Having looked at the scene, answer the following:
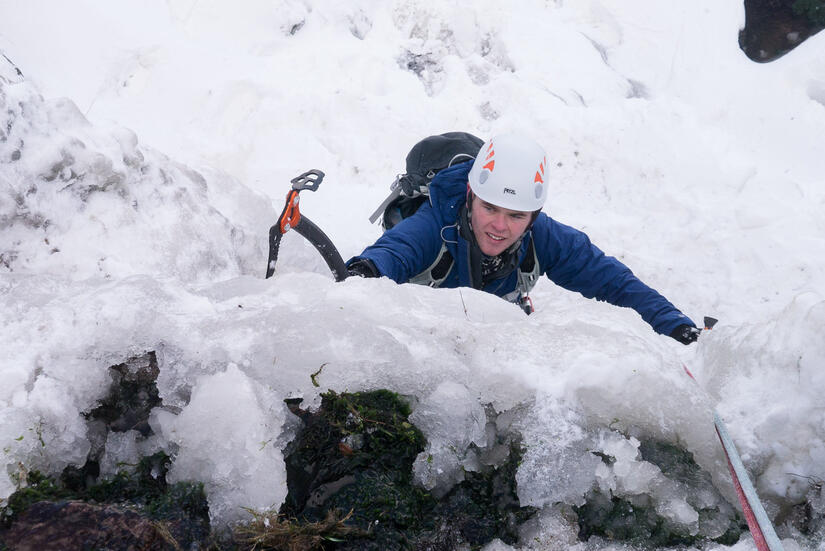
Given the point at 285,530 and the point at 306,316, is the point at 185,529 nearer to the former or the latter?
the point at 285,530

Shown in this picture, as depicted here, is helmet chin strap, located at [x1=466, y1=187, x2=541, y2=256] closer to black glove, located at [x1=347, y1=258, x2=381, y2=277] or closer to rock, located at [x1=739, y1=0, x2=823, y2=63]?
black glove, located at [x1=347, y1=258, x2=381, y2=277]

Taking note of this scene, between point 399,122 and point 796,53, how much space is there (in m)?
7.08

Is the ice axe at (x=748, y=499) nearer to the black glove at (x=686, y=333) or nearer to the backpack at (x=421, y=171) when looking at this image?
the black glove at (x=686, y=333)

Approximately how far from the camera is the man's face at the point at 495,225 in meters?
3.49

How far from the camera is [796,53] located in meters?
9.71

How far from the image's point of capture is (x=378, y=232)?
649 cm

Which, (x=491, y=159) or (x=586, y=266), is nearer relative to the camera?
(x=491, y=159)

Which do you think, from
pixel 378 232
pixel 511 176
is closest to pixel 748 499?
pixel 511 176

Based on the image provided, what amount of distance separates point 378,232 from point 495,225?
3129 mm

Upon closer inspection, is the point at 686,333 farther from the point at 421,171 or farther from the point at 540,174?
the point at 421,171

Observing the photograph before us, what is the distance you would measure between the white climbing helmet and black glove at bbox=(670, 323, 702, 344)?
1.13 m

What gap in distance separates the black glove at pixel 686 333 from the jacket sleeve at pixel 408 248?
1.54 metres

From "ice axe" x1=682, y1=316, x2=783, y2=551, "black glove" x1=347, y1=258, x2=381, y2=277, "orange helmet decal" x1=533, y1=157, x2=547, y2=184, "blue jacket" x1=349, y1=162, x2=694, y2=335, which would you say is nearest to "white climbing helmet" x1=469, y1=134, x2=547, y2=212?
"orange helmet decal" x1=533, y1=157, x2=547, y2=184

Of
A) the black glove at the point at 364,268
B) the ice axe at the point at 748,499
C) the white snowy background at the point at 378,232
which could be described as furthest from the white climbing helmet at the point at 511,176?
the ice axe at the point at 748,499
